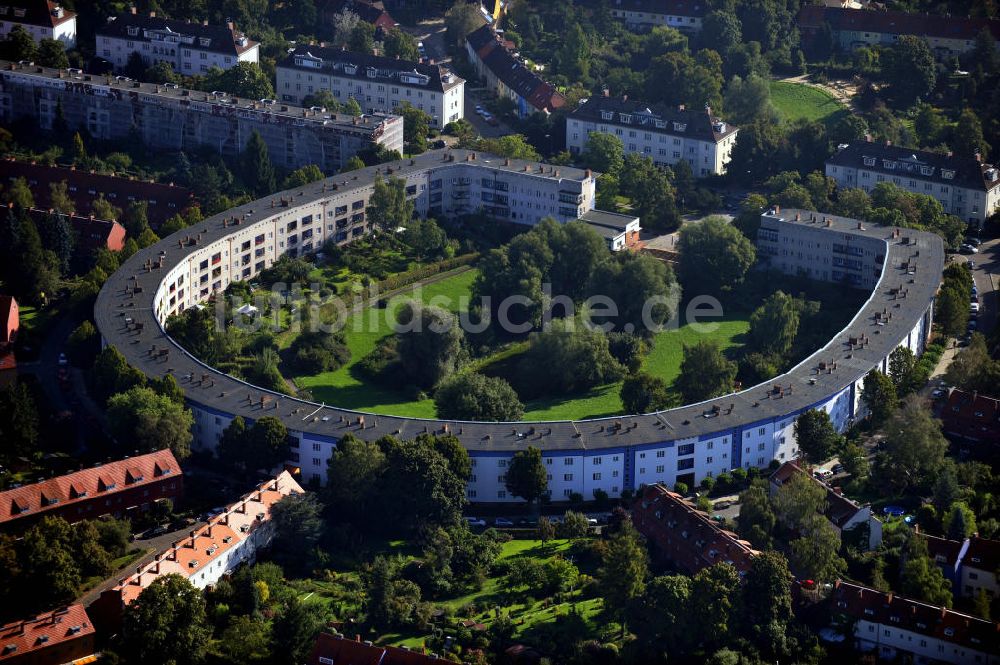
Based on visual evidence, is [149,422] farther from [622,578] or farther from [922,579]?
[922,579]

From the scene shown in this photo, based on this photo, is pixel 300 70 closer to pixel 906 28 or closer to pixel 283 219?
pixel 283 219

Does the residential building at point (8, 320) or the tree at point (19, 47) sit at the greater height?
the tree at point (19, 47)

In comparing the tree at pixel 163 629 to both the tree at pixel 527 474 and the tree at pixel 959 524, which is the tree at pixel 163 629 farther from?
the tree at pixel 959 524

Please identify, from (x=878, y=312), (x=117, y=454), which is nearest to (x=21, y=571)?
(x=117, y=454)

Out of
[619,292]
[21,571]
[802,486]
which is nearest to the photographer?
[21,571]

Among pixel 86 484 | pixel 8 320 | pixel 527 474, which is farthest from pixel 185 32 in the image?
pixel 527 474

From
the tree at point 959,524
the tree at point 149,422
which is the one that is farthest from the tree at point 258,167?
the tree at point 959,524

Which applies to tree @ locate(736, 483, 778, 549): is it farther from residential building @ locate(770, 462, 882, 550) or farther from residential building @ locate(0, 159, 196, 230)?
residential building @ locate(0, 159, 196, 230)
